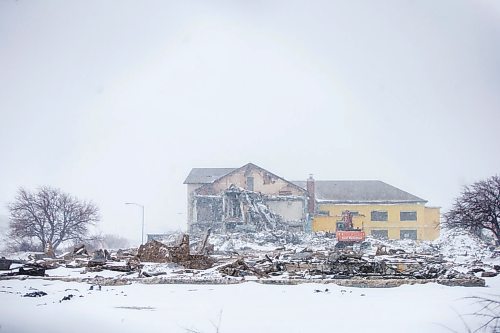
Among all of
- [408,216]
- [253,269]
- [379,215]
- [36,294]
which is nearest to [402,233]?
[408,216]

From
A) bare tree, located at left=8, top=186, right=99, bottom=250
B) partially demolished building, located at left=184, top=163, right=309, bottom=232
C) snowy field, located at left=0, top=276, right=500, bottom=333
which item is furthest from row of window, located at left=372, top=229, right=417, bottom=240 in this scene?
snowy field, located at left=0, top=276, right=500, bottom=333

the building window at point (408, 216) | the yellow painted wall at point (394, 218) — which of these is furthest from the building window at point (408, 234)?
the building window at point (408, 216)

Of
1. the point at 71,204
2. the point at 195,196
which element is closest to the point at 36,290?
the point at 71,204

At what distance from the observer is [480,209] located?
77.3 feet

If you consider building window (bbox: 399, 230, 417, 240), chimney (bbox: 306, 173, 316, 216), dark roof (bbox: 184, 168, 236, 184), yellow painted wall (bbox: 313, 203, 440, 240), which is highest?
dark roof (bbox: 184, 168, 236, 184)

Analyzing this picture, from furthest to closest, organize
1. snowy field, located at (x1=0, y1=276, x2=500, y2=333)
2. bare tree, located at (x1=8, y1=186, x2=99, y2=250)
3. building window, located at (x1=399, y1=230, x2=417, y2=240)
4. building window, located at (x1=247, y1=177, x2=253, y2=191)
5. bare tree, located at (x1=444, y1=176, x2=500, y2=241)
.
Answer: building window, located at (x1=399, y1=230, x2=417, y2=240), building window, located at (x1=247, y1=177, x2=253, y2=191), bare tree, located at (x1=8, y1=186, x2=99, y2=250), bare tree, located at (x1=444, y1=176, x2=500, y2=241), snowy field, located at (x1=0, y1=276, x2=500, y2=333)

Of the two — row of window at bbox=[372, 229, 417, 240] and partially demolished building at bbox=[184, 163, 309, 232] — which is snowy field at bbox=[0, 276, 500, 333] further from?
row of window at bbox=[372, 229, 417, 240]

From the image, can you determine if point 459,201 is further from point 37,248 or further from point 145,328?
point 37,248

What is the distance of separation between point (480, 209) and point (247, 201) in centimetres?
2026

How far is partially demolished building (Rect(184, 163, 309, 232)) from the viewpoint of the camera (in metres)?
40.8

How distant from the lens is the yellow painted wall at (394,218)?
4641cm

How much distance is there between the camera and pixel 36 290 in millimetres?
10234

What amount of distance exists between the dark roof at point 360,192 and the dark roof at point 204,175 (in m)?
8.76

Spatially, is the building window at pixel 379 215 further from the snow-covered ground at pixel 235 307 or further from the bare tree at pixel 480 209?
the snow-covered ground at pixel 235 307
